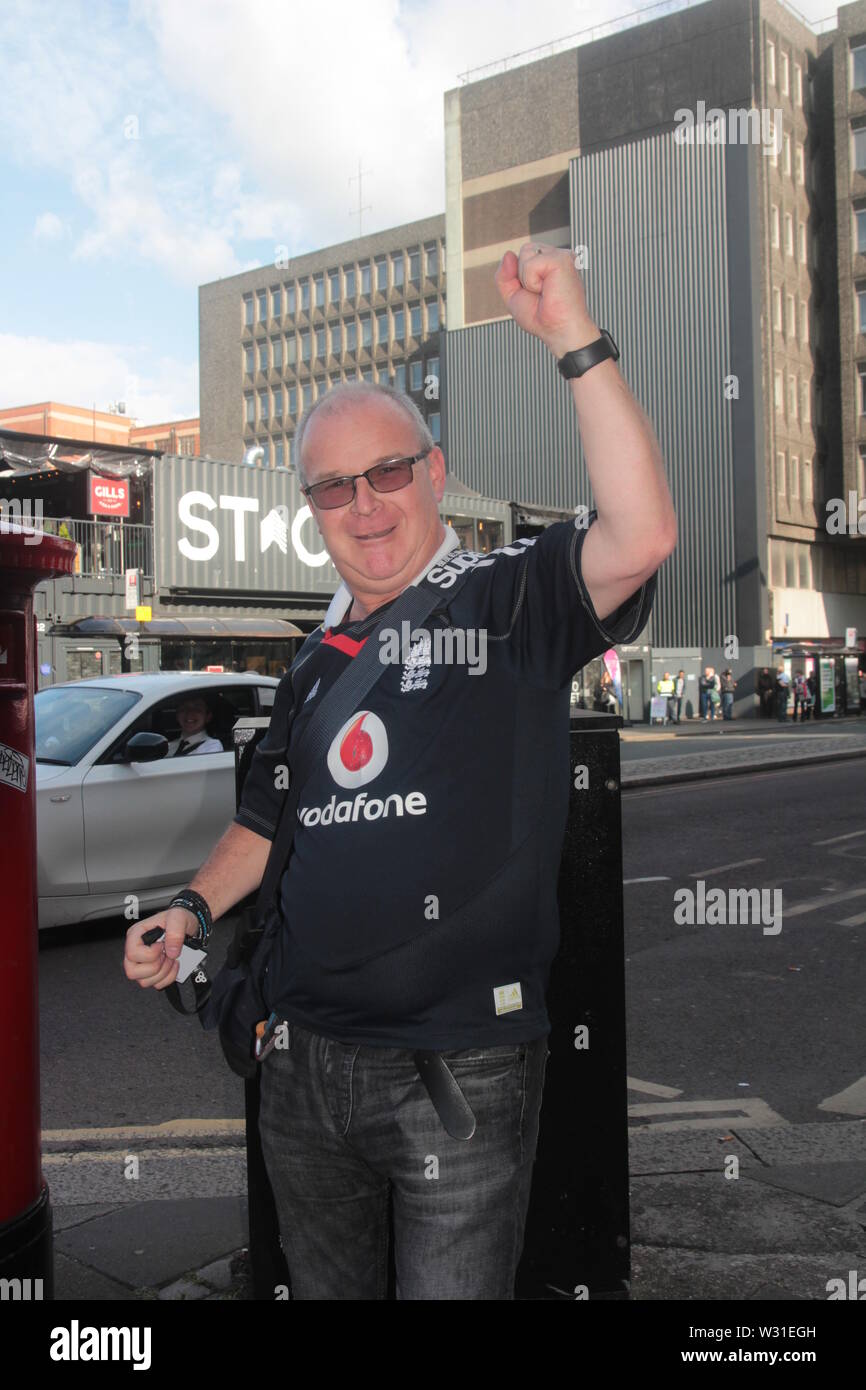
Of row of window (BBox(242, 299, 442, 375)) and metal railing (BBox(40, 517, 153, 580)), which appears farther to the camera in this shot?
row of window (BBox(242, 299, 442, 375))

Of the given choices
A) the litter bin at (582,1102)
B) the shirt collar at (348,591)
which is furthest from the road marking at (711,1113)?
the shirt collar at (348,591)

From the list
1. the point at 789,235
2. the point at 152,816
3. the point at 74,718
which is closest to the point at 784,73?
the point at 789,235

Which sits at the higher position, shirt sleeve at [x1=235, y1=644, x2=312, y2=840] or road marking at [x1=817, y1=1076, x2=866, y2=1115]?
shirt sleeve at [x1=235, y1=644, x2=312, y2=840]

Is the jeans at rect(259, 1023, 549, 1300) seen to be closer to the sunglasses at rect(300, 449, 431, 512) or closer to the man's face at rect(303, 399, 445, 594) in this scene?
the man's face at rect(303, 399, 445, 594)

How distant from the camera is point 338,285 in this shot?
7181 centimetres

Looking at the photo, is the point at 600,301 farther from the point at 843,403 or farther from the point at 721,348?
the point at 843,403

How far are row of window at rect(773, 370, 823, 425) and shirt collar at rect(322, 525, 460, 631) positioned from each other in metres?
44.1

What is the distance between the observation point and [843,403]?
46.6 meters

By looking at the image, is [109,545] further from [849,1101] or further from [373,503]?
[373,503]

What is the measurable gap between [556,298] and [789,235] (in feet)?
155

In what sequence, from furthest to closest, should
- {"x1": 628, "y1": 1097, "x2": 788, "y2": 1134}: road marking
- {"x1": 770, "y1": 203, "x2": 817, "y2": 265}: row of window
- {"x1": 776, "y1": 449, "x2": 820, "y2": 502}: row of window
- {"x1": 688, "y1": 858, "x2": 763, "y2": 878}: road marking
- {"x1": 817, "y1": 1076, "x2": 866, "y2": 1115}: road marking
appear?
{"x1": 776, "y1": 449, "x2": 820, "y2": 502}: row of window → {"x1": 770, "y1": 203, "x2": 817, "y2": 265}: row of window → {"x1": 688, "y1": 858, "x2": 763, "y2": 878}: road marking → {"x1": 817, "y1": 1076, "x2": 866, "y2": 1115}: road marking → {"x1": 628, "y1": 1097, "x2": 788, "y2": 1134}: road marking

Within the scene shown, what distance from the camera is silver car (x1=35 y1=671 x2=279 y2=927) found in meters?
6.67

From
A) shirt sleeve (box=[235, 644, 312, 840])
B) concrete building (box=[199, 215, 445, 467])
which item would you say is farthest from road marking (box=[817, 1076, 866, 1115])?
concrete building (box=[199, 215, 445, 467])

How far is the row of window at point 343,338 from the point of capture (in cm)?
6906
